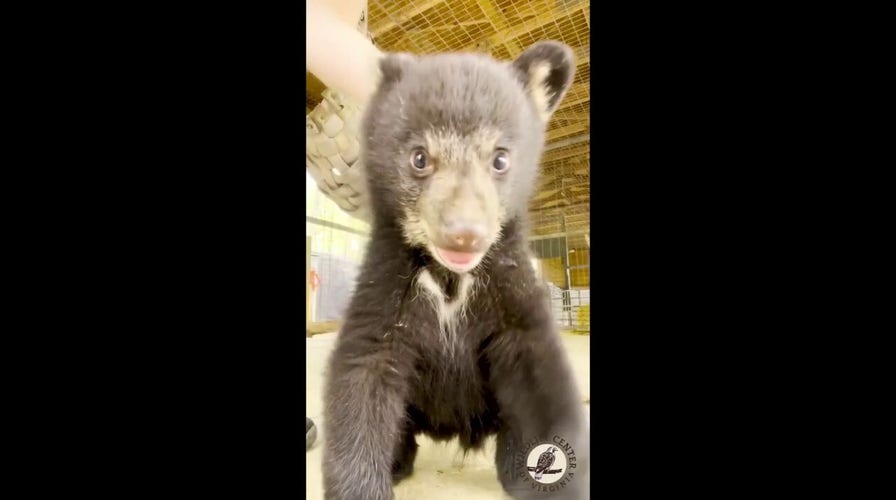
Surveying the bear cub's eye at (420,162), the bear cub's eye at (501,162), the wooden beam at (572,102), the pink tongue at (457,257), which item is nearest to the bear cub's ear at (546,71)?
the wooden beam at (572,102)

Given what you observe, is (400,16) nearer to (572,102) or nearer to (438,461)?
(572,102)

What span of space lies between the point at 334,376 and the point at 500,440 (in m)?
0.44

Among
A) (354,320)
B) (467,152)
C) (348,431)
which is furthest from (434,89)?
(348,431)

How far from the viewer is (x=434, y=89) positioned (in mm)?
1314

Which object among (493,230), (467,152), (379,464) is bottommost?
(379,464)

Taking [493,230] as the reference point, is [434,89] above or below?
above

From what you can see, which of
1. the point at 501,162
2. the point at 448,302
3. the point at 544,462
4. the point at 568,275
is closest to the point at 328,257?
the point at 448,302

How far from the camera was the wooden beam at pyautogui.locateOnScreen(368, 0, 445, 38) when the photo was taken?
1.41 metres

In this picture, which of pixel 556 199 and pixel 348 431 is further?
pixel 556 199

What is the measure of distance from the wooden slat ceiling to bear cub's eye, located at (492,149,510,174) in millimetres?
117

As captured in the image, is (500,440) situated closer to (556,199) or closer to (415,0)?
(556,199)

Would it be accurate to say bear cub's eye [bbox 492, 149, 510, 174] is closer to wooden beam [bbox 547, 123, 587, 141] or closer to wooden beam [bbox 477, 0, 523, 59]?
wooden beam [bbox 547, 123, 587, 141]

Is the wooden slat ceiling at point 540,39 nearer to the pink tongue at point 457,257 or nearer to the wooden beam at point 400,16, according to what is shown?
the wooden beam at point 400,16

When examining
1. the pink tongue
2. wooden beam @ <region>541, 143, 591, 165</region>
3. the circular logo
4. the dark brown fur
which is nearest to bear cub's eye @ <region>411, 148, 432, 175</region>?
the dark brown fur
